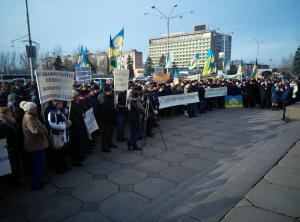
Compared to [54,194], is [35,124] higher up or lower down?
higher up

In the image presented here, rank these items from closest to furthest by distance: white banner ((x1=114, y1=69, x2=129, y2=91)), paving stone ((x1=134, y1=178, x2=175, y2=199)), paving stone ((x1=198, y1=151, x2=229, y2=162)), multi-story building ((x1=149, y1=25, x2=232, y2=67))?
paving stone ((x1=134, y1=178, x2=175, y2=199)), paving stone ((x1=198, y1=151, x2=229, y2=162)), white banner ((x1=114, y1=69, x2=129, y2=91)), multi-story building ((x1=149, y1=25, x2=232, y2=67))

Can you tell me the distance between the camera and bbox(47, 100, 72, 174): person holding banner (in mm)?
5090

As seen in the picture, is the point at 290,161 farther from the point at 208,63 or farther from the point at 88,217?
the point at 208,63

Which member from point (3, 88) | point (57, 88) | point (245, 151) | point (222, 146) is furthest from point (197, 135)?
point (3, 88)

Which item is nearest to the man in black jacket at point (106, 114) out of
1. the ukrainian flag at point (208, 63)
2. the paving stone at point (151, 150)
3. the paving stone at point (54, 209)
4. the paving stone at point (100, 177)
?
the paving stone at point (151, 150)

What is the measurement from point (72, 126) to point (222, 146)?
15.8 feet

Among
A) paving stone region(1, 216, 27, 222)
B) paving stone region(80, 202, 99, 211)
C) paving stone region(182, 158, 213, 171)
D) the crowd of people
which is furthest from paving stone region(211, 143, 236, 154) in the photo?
paving stone region(1, 216, 27, 222)

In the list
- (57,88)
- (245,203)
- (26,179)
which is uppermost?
(57,88)

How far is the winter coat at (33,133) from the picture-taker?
170 inches

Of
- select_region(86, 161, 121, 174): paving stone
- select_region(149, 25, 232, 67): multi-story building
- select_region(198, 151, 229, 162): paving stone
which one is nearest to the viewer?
select_region(86, 161, 121, 174): paving stone

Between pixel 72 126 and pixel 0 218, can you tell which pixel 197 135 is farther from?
pixel 0 218

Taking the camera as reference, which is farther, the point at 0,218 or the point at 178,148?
the point at 178,148

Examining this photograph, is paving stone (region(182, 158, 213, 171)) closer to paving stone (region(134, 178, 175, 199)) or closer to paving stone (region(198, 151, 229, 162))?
paving stone (region(198, 151, 229, 162))

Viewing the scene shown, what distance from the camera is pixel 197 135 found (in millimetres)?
8773
